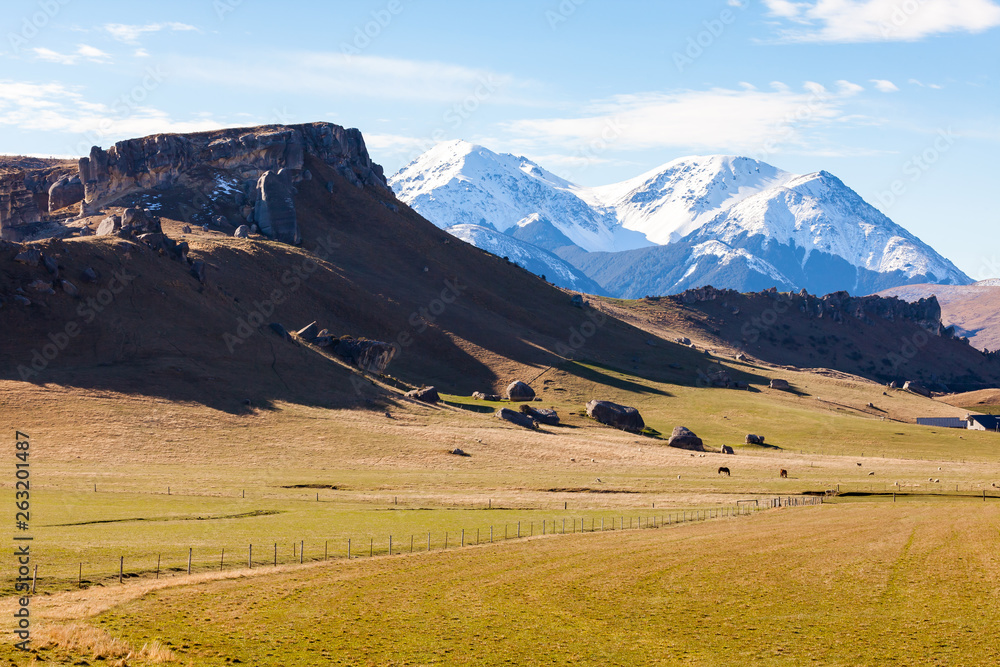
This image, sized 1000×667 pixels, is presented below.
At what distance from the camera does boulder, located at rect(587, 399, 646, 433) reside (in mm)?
146625

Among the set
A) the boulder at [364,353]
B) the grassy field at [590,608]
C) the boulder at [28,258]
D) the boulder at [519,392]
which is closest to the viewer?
the grassy field at [590,608]

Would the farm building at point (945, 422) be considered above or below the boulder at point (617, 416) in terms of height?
above

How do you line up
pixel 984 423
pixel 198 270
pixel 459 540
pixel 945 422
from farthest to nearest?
1. pixel 945 422
2. pixel 984 423
3. pixel 198 270
4. pixel 459 540

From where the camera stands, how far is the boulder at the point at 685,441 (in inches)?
5153

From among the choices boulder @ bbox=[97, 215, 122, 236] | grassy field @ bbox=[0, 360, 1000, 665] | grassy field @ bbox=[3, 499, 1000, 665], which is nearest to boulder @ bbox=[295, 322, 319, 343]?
grassy field @ bbox=[0, 360, 1000, 665]

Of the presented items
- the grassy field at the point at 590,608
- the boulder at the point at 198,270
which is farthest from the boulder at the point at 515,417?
the grassy field at the point at 590,608

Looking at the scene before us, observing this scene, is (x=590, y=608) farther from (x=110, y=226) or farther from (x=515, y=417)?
(x=110, y=226)

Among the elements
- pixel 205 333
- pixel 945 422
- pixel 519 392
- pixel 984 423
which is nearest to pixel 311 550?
pixel 205 333

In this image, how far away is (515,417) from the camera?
13875cm

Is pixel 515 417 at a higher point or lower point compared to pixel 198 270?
lower

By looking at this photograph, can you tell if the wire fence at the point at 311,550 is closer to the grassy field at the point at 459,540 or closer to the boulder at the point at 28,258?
the grassy field at the point at 459,540

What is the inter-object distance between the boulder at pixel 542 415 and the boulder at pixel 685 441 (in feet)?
62.7

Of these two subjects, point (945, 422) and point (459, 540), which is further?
point (945, 422)

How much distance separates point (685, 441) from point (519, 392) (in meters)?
42.8
